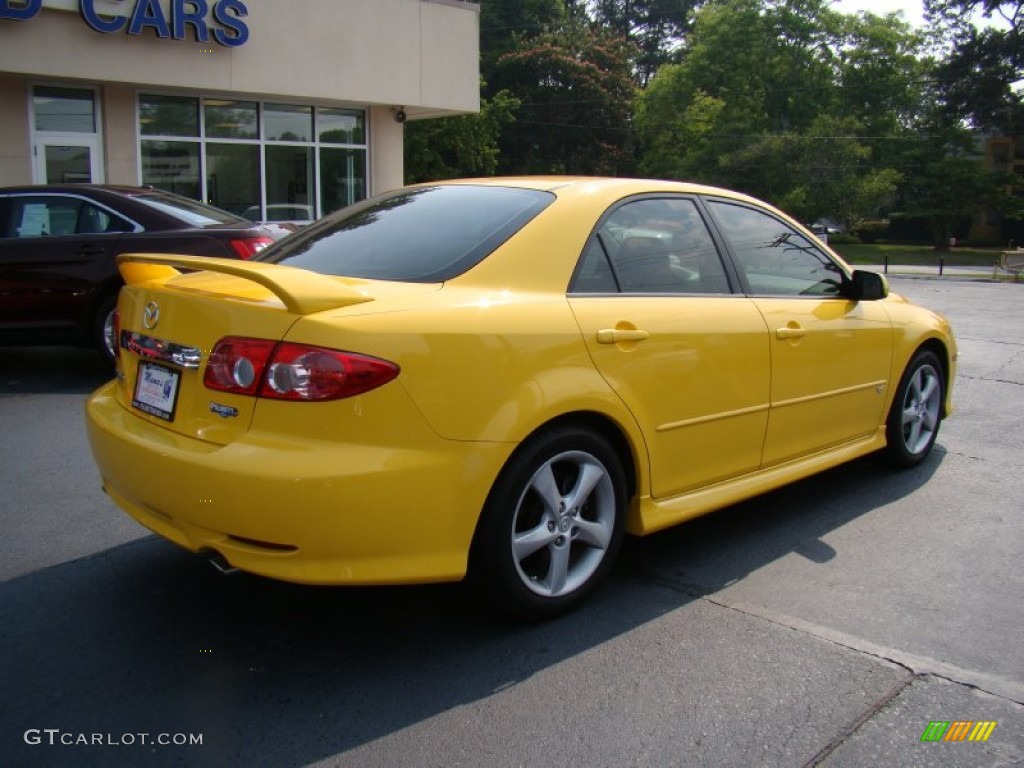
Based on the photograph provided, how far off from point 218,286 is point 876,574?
2.90 metres

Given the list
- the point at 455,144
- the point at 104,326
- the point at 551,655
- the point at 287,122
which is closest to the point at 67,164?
the point at 287,122

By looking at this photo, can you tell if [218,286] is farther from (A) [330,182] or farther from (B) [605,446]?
(A) [330,182]

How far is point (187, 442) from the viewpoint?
3.12m

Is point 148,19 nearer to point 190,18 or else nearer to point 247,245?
point 190,18

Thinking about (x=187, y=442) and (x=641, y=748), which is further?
(x=187, y=442)

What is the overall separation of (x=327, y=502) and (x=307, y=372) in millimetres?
398

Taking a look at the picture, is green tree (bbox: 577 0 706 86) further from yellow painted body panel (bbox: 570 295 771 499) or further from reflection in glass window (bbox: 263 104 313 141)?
yellow painted body panel (bbox: 570 295 771 499)

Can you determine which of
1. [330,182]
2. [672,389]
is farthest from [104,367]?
[330,182]

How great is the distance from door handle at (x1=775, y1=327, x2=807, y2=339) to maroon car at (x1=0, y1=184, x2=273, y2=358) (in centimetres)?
506

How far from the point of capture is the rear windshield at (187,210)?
8523mm

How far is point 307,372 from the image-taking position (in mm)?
2904

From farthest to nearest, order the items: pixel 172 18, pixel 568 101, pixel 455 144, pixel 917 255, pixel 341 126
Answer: pixel 568 101 < pixel 917 255 < pixel 455 144 < pixel 341 126 < pixel 172 18

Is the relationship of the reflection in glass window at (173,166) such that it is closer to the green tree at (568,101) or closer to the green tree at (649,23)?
the green tree at (568,101)

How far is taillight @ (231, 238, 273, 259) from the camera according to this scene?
800 cm
